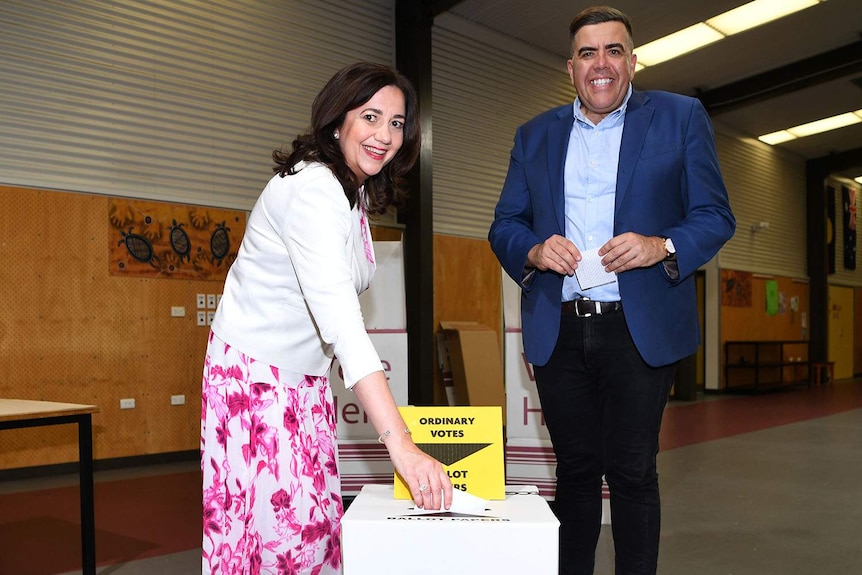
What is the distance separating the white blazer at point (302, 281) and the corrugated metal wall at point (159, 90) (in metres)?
4.30

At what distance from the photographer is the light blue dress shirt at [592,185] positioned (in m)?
1.75

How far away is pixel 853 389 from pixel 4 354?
42.7 feet

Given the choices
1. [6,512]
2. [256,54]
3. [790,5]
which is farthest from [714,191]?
[790,5]

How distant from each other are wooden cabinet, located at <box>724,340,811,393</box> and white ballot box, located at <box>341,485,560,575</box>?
38.6ft

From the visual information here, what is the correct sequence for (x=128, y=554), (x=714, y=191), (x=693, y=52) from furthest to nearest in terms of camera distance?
(x=693, y=52)
(x=128, y=554)
(x=714, y=191)

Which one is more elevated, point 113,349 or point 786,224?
point 786,224

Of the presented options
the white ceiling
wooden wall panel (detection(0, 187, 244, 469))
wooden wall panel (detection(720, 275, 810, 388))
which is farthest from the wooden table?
wooden wall panel (detection(720, 275, 810, 388))

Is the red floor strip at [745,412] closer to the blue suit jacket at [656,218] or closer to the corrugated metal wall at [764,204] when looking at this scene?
the corrugated metal wall at [764,204]

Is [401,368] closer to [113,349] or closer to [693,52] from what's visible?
[113,349]

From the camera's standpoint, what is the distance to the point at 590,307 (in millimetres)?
1711

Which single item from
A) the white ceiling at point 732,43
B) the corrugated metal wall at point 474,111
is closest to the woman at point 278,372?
the white ceiling at point 732,43

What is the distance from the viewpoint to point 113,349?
5.21 metres

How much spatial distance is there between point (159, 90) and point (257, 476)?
4970 mm

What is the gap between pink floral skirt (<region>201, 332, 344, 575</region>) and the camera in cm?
129
